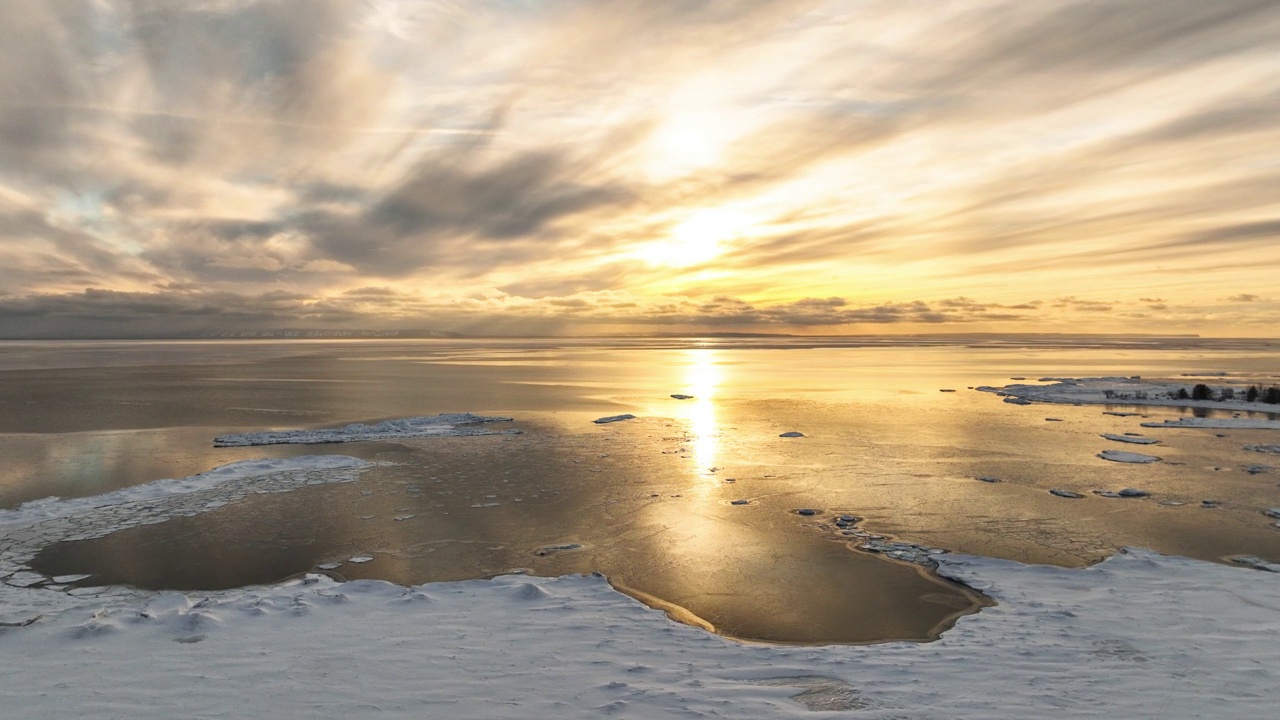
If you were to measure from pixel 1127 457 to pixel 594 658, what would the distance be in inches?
608

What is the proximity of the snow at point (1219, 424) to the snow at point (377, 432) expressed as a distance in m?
20.8

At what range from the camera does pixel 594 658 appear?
6.73m

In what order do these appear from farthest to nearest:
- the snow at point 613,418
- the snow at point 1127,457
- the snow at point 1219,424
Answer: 1. the snow at point 613,418
2. the snow at point 1219,424
3. the snow at point 1127,457

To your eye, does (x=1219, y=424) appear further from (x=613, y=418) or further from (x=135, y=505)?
(x=135, y=505)

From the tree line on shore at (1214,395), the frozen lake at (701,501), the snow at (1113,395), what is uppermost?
the tree line on shore at (1214,395)

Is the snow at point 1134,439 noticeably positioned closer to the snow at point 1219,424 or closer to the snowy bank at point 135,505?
the snow at point 1219,424

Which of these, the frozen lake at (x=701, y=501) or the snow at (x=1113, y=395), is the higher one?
the snow at (x=1113, y=395)

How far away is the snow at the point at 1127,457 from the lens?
52.0 feet

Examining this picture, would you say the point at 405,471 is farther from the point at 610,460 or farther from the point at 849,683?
the point at 849,683

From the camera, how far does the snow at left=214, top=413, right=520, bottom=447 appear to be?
61.8 feet

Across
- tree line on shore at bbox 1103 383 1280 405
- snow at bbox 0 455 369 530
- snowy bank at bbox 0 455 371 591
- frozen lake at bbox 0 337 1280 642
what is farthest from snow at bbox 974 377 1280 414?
snowy bank at bbox 0 455 371 591

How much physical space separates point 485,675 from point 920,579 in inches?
225

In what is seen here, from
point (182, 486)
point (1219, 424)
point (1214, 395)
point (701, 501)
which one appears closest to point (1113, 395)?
point (1214, 395)

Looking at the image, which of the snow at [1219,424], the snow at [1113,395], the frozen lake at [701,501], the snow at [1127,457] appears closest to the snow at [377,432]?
the frozen lake at [701,501]
